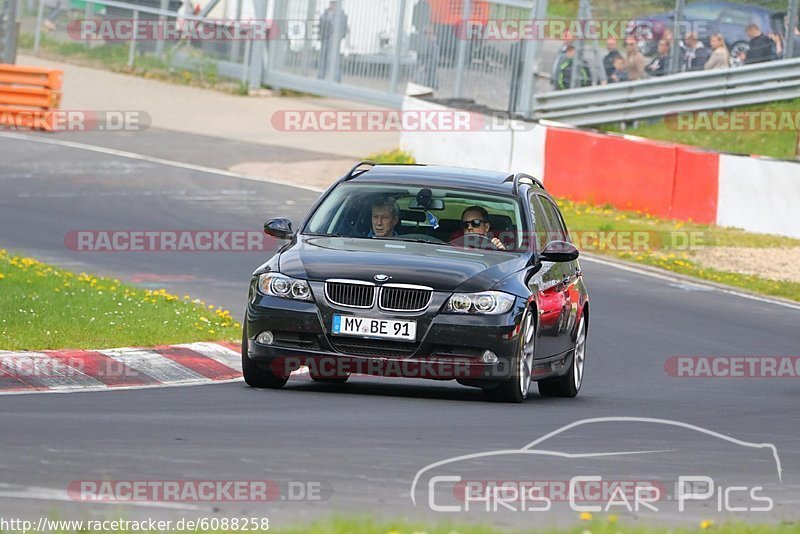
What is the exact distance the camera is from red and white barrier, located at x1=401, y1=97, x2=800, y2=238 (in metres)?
24.1

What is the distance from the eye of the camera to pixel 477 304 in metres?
10.5

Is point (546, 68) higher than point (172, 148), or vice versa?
point (546, 68)

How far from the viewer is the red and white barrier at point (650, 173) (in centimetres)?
2406

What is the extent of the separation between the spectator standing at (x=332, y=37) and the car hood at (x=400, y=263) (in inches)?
1001

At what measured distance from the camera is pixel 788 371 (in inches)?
578

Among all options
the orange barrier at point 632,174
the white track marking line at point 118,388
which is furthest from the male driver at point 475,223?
the orange barrier at point 632,174

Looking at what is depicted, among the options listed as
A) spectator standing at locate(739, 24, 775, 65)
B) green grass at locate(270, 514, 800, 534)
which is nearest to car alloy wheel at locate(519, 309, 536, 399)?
green grass at locate(270, 514, 800, 534)

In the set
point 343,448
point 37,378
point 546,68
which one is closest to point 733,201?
point 546,68

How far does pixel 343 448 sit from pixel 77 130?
Result: 24.9 meters

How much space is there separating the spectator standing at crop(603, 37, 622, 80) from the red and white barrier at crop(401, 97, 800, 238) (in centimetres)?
361

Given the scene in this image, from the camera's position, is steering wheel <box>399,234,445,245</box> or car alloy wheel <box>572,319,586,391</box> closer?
steering wheel <box>399,234,445,245</box>

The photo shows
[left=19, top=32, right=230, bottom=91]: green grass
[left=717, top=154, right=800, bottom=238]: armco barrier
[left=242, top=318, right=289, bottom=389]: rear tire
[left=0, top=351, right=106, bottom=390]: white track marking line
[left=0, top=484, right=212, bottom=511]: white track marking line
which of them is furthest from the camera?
[left=19, top=32, right=230, bottom=91]: green grass

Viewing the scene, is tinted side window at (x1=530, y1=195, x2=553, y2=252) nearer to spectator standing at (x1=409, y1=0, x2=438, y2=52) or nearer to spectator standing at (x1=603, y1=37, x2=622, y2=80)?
spectator standing at (x1=603, y1=37, x2=622, y2=80)

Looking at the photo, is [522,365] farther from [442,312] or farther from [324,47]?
[324,47]
